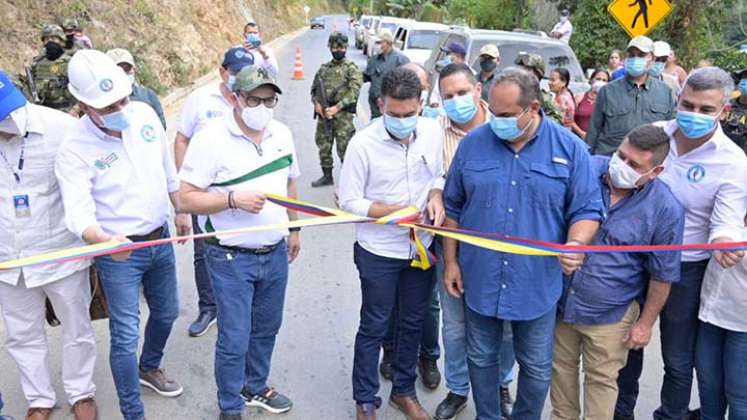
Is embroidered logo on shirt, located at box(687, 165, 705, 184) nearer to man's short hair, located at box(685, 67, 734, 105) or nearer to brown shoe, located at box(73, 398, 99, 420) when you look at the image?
man's short hair, located at box(685, 67, 734, 105)

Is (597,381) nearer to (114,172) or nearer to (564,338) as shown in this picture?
(564,338)

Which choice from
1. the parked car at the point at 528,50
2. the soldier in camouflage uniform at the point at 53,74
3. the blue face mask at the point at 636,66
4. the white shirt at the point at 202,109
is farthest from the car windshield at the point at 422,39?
the white shirt at the point at 202,109

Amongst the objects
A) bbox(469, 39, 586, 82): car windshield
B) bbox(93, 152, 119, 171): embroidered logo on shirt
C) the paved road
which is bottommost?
the paved road

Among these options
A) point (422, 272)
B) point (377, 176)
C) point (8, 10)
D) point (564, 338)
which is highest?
point (8, 10)

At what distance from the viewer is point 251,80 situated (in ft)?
9.61

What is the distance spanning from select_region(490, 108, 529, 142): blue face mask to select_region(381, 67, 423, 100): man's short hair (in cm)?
51

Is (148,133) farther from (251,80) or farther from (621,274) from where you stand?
(621,274)

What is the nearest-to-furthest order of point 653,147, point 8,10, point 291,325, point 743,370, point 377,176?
1. point 653,147
2. point 743,370
3. point 377,176
4. point 291,325
5. point 8,10

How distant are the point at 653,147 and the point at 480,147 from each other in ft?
2.45

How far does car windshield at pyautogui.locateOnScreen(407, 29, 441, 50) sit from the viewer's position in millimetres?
17531

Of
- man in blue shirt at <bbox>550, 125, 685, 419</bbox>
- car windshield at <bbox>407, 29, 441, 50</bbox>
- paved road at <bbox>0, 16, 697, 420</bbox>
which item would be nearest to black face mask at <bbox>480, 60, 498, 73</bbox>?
paved road at <bbox>0, 16, 697, 420</bbox>

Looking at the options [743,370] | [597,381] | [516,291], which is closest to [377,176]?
[516,291]

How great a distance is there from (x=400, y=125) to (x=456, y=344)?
1283 mm

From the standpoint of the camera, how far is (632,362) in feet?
10.8
